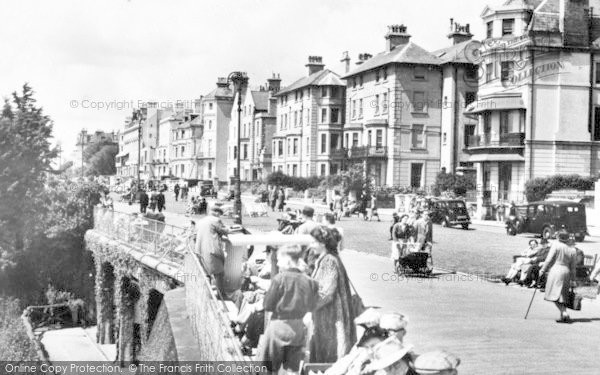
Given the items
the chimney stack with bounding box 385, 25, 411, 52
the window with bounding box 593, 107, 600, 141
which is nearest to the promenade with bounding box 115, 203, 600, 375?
the window with bounding box 593, 107, 600, 141

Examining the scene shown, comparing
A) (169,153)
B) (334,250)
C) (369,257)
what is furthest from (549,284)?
(169,153)

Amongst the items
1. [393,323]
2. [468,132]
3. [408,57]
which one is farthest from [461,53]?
[393,323]

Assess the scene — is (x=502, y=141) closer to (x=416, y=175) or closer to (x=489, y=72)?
(x=489, y=72)

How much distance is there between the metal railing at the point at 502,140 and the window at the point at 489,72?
381 cm

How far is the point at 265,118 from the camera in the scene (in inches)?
3482

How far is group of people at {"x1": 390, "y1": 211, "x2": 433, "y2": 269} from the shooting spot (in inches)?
781

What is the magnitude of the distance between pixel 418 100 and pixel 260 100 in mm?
34224

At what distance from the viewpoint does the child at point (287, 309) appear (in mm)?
7906

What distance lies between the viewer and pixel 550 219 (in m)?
31.3

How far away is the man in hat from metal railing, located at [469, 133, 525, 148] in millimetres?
37211

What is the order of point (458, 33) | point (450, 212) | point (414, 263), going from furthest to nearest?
point (458, 33), point (450, 212), point (414, 263)

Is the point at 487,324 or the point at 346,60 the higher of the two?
the point at 346,60

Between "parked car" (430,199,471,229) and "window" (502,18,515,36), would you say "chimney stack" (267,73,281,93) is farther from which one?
"parked car" (430,199,471,229)

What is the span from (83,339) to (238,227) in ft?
64.6
